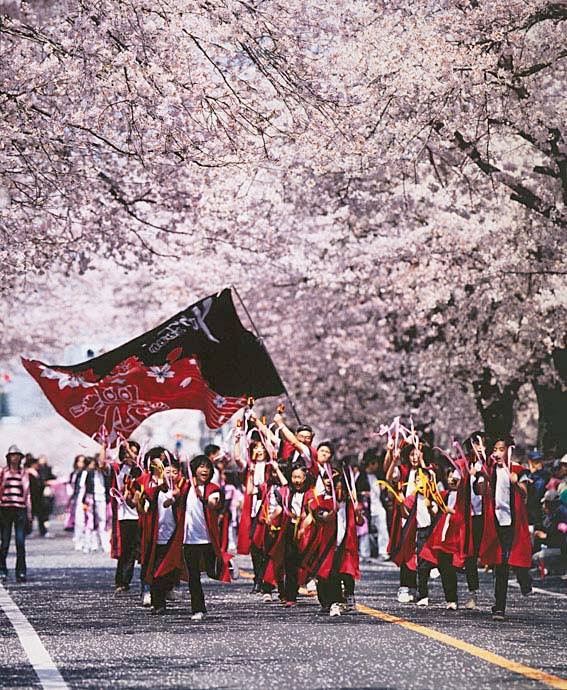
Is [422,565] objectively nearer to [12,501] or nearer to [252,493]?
[252,493]

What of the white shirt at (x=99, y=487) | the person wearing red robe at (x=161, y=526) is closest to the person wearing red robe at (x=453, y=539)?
the person wearing red robe at (x=161, y=526)

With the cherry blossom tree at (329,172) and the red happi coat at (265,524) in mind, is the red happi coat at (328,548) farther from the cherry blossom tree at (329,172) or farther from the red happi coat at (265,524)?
the cherry blossom tree at (329,172)

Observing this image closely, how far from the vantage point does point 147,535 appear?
16328mm

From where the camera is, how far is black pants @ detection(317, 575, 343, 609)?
608 inches

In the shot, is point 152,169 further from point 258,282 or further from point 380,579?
point 258,282

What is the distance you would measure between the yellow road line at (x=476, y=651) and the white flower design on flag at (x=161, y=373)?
3936mm

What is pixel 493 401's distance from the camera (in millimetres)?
30938

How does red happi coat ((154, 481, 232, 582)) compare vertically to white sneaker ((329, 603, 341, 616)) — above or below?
above

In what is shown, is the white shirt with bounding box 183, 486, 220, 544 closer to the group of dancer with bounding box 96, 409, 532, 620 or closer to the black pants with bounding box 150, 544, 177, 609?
the group of dancer with bounding box 96, 409, 532, 620

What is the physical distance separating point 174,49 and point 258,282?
17856mm

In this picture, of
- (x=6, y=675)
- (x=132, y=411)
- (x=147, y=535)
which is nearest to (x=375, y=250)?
(x=132, y=411)

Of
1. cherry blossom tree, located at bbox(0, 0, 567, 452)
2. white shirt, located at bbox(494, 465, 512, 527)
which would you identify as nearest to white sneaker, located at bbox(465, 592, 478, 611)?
white shirt, located at bbox(494, 465, 512, 527)

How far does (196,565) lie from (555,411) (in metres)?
15.3

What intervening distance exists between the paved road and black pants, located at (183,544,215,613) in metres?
0.22
